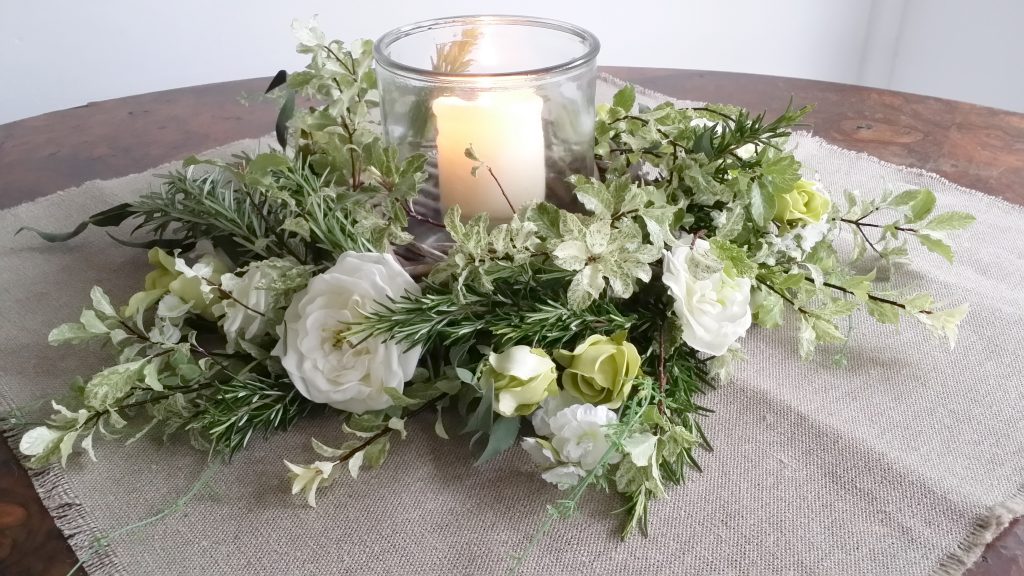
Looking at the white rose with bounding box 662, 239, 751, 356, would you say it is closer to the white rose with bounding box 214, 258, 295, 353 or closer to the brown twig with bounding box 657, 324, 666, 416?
the brown twig with bounding box 657, 324, 666, 416

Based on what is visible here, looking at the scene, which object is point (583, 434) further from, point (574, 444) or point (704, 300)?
point (704, 300)

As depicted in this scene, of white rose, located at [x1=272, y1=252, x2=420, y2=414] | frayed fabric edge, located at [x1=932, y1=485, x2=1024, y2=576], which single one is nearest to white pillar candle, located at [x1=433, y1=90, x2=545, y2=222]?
white rose, located at [x1=272, y1=252, x2=420, y2=414]

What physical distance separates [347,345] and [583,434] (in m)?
0.15

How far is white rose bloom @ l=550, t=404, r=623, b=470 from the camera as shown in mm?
449

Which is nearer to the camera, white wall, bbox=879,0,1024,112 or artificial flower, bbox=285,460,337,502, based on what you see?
artificial flower, bbox=285,460,337,502

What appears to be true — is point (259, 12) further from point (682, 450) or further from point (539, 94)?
point (682, 450)

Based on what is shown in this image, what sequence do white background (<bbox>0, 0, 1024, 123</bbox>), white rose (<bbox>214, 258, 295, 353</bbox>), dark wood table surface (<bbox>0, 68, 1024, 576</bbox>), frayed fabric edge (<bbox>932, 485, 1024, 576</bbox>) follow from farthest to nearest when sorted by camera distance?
white background (<bbox>0, 0, 1024, 123</bbox>), dark wood table surface (<bbox>0, 68, 1024, 576</bbox>), white rose (<bbox>214, 258, 295, 353</bbox>), frayed fabric edge (<bbox>932, 485, 1024, 576</bbox>)

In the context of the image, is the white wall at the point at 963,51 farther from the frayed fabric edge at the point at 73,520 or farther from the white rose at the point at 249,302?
the frayed fabric edge at the point at 73,520

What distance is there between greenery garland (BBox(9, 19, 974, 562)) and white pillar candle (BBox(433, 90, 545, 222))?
0.17 ft

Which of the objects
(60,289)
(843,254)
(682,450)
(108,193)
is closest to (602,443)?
(682,450)

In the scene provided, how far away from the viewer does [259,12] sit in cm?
134

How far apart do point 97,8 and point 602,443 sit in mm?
1174

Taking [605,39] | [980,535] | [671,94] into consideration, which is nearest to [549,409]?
[980,535]

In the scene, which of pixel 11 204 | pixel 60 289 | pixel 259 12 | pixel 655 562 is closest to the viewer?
pixel 655 562
